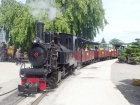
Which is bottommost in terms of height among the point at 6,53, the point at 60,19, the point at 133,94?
the point at 133,94

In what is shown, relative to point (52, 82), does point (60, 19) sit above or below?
above

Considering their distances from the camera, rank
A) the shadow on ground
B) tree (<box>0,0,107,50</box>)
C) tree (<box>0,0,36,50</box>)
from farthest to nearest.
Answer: tree (<box>0,0,36,50</box>) → tree (<box>0,0,107,50</box>) → the shadow on ground

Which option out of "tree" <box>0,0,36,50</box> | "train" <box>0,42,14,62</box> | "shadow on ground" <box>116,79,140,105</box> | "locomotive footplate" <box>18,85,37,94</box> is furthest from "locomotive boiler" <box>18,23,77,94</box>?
"train" <box>0,42,14,62</box>

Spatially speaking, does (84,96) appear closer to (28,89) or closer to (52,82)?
(52,82)

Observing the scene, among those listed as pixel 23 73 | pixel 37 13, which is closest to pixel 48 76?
pixel 23 73

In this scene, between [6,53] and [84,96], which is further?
[6,53]

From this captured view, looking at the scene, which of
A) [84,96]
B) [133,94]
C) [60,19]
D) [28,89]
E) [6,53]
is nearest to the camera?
[84,96]

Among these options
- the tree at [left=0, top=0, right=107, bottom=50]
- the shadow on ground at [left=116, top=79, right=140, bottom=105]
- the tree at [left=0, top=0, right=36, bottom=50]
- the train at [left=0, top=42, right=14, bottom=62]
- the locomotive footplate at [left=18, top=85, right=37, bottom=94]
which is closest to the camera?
the shadow on ground at [left=116, top=79, right=140, bottom=105]

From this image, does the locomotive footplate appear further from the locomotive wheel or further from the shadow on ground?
the shadow on ground

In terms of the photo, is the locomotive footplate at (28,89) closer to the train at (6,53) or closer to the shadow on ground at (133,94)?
the shadow on ground at (133,94)

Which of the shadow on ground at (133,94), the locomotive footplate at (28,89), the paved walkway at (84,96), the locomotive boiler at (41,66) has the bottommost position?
the shadow on ground at (133,94)

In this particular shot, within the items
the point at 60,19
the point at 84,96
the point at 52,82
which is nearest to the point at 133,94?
the point at 84,96

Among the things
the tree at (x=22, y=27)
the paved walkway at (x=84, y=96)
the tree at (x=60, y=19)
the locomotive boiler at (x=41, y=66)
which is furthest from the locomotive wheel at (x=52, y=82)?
the tree at (x=22, y=27)

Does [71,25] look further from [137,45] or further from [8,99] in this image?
[8,99]
